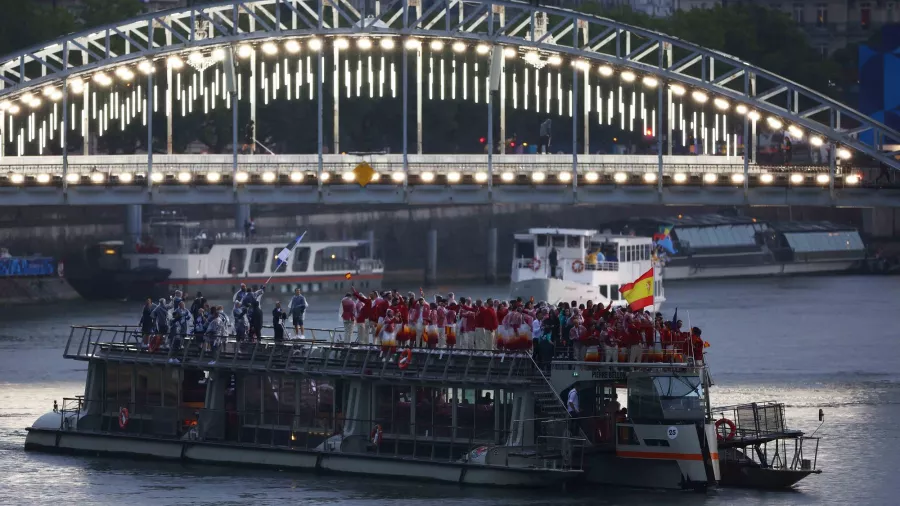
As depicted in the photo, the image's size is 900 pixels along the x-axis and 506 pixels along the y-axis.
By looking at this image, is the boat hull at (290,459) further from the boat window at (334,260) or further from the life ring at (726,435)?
the boat window at (334,260)

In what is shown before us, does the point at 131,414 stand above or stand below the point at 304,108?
below

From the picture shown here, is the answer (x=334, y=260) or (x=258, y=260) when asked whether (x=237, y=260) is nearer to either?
(x=258, y=260)

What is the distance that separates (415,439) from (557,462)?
3.99 meters

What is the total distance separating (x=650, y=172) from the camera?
3467 inches

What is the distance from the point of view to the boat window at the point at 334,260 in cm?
11338

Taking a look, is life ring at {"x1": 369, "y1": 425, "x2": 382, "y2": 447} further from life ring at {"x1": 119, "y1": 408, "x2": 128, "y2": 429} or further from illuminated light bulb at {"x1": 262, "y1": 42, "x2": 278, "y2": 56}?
illuminated light bulb at {"x1": 262, "y1": 42, "x2": 278, "y2": 56}

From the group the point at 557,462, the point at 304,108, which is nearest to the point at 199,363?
the point at 557,462

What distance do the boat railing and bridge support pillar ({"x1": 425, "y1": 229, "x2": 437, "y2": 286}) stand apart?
6161 centimetres

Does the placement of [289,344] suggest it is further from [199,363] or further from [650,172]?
[650,172]

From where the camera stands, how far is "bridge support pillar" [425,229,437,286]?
119812 millimetres

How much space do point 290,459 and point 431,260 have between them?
2641 inches

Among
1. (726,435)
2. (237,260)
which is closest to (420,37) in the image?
(237,260)

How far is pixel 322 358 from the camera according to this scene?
54.0 m

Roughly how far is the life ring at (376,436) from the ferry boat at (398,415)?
0.06 meters
